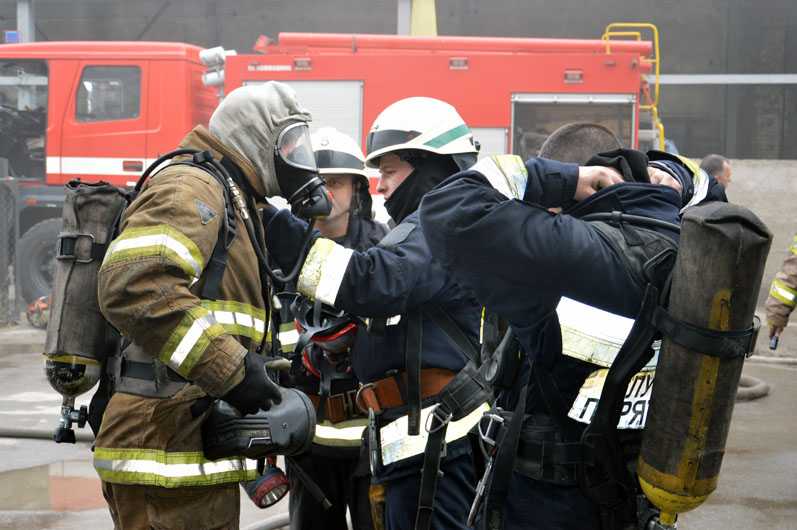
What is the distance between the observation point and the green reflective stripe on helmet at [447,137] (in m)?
2.85

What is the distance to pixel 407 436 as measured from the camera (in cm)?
258

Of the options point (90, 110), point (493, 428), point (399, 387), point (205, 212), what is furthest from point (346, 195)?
point (90, 110)

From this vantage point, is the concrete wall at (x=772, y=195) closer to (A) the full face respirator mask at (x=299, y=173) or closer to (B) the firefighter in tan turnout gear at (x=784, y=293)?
(B) the firefighter in tan turnout gear at (x=784, y=293)

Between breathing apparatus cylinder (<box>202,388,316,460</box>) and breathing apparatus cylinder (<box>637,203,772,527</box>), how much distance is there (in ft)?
3.34

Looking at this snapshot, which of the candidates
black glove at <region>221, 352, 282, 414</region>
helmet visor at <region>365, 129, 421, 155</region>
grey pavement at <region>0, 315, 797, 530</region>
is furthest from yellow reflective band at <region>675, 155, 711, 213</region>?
grey pavement at <region>0, 315, 797, 530</region>

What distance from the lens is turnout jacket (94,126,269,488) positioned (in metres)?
2.06

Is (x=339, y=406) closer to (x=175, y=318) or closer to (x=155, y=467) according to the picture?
(x=155, y=467)

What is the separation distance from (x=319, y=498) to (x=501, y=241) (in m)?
1.68

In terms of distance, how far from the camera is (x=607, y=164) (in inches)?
79.7

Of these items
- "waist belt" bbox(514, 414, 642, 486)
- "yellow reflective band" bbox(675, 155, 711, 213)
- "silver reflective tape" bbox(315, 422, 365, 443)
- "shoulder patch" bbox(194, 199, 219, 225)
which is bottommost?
"silver reflective tape" bbox(315, 422, 365, 443)

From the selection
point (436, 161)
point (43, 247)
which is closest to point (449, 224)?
point (436, 161)

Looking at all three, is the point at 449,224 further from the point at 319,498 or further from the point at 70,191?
the point at 319,498

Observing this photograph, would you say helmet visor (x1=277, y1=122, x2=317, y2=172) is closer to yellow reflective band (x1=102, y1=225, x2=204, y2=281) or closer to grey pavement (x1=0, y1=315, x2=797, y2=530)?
yellow reflective band (x1=102, y1=225, x2=204, y2=281)

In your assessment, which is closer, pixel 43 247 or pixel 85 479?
pixel 85 479
